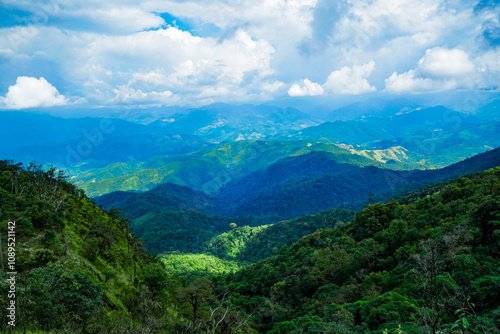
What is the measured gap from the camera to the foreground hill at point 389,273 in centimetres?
2798

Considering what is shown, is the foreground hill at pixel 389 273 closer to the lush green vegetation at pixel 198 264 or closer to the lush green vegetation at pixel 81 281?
the lush green vegetation at pixel 81 281

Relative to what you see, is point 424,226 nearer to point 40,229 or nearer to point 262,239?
point 40,229

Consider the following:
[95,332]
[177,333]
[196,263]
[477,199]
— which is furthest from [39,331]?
[196,263]

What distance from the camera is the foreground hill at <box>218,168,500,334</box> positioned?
27981 millimetres

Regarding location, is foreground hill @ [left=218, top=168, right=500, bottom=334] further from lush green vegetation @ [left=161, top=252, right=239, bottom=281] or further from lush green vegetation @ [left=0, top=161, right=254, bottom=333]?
lush green vegetation @ [left=161, top=252, right=239, bottom=281]

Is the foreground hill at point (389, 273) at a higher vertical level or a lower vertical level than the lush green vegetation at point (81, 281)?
lower

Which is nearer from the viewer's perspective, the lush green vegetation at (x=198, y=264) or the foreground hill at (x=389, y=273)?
the foreground hill at (x=389, y=273)

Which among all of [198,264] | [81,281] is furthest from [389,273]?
[198,264]

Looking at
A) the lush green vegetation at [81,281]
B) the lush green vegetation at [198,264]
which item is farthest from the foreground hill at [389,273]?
the lush green vegetation at [198,264]

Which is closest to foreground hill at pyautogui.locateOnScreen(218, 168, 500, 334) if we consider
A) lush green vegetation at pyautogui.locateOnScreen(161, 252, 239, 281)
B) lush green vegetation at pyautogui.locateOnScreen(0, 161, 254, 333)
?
lush green vegetation at pyautogui.locateOnScreen(0, 161, 254, 333)

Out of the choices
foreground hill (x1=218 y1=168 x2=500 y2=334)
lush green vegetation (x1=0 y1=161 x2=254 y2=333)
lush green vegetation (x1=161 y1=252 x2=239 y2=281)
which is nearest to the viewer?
lush green vegetation (x1=0 y1=161 x2=254 y2=333)

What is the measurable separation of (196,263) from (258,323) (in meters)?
90.8

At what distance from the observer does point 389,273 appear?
4375 cm

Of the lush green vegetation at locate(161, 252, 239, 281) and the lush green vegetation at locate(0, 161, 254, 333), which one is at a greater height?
the lush green vegetation at locate(0, 161, 254, 333)
